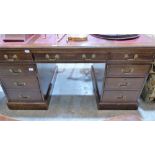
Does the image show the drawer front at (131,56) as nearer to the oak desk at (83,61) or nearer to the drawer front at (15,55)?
the oak desk at (83,61)

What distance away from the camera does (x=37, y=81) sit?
1.59 m

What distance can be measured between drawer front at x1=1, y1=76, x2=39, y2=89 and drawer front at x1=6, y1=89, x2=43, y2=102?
53 millimetres

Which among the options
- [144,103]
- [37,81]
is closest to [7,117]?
[37,81]

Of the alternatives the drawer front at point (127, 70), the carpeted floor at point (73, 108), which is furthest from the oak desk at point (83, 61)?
the carpeted floor at point (73, 108)

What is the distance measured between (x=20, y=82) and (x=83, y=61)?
0.62m

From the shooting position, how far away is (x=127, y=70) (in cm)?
150

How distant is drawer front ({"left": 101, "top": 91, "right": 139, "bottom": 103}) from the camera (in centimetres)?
167

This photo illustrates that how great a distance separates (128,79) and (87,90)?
27.0 inches

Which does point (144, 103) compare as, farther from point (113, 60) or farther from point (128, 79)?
point (113, 60)

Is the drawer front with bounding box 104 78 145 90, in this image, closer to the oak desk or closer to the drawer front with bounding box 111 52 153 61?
the oak desk

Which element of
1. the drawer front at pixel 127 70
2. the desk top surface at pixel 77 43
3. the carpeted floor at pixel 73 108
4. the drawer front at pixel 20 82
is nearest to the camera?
the desk top surface at pixel 77 43

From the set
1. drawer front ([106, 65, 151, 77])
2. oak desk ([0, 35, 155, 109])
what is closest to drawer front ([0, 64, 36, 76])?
oak desk ([0, 35, 155, 109])

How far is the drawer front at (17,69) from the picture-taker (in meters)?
1.48

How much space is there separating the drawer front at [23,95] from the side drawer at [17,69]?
208 mm
